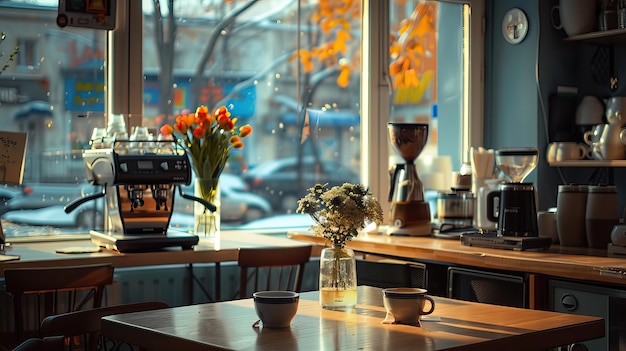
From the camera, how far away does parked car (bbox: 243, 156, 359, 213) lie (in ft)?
14.0

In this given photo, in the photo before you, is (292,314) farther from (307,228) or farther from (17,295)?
(307,228)

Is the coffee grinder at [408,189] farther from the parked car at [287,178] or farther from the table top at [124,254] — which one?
the parked car at [287,178]

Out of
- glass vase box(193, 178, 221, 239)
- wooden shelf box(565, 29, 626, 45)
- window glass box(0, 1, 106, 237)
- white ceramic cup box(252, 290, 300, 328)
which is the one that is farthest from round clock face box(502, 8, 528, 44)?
white ceramic cup box(252, 290, 300, 328)

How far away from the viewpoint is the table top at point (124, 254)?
10.3 feet

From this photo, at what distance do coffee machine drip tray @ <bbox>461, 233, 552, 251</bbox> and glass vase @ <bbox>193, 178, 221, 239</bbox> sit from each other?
3.61 feet

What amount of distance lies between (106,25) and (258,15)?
0.79m

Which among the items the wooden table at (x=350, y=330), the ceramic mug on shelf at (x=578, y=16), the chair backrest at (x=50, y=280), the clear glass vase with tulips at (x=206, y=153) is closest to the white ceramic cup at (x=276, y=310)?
the wooden table at (x=350, y=330)

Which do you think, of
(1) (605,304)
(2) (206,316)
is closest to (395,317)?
(2) (206,316)

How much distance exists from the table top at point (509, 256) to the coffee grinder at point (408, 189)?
7 cm

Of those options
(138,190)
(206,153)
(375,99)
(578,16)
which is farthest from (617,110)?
(138,190)

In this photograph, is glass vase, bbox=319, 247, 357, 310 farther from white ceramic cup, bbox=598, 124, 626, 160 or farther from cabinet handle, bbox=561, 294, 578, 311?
white ceramic cup, bbox=598, 124, 626, 160

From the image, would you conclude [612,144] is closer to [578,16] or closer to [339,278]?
[578,16]

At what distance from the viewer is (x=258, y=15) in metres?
4.25

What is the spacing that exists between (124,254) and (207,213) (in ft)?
1.89
